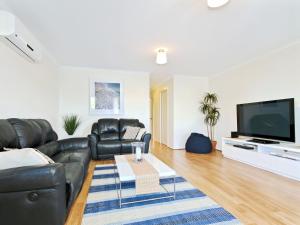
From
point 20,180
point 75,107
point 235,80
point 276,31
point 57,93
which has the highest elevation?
point 276,31

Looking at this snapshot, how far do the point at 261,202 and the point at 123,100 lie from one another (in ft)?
12.5

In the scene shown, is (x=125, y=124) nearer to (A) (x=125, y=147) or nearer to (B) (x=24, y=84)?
(A) (x=125, y=147)

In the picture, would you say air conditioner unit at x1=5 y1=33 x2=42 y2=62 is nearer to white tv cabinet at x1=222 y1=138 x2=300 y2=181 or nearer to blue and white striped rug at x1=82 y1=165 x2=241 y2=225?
blue and white striped rug at x1=82 y1=165 x2=241 y2=225

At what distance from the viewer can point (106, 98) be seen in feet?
15.6

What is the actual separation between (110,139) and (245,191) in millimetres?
2783

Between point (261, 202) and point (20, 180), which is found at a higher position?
point (20, 180)

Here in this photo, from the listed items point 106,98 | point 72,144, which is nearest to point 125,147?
point 72,144

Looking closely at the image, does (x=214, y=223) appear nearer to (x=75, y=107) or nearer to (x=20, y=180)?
(x=20, y=180)

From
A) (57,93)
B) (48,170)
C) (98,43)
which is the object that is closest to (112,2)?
(98,43)

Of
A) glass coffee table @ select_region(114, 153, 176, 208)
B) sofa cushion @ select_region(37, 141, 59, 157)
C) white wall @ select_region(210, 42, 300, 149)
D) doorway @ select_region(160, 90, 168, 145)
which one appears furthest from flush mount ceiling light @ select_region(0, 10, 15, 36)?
doorway @ select_region(160, 90, 168, 145)

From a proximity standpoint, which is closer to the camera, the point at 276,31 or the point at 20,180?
the point at 20,180

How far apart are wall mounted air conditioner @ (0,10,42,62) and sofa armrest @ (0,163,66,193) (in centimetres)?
169

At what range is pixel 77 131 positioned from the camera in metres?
4.61

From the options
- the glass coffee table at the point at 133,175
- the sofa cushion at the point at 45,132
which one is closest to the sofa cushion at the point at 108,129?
the sofa cushion at the point at 45,132
